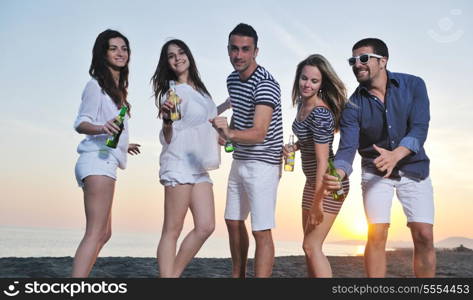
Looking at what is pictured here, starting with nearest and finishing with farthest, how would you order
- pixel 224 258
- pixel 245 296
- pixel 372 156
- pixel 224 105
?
pixel 245 296 < pixel 372 156 < pixel 224 105 < pixel 224 258

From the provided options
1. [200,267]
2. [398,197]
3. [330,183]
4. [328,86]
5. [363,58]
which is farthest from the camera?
[200,267]

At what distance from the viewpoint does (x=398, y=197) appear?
530 centimetres

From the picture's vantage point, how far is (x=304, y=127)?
16.2 feet

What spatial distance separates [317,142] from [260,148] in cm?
44

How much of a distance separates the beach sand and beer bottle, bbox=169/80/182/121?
8.49 ft

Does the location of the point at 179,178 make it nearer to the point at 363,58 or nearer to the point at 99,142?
the point at 99,142

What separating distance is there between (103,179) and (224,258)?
4390mm

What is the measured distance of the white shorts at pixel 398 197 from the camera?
16.8 ft

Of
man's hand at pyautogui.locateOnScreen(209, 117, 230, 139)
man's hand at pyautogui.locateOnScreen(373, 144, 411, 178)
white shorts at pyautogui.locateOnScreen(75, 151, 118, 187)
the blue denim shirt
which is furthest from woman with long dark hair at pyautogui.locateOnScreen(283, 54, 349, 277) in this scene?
white shorts at pyautogui.locateOnScreen(75, 151, 118, 187)

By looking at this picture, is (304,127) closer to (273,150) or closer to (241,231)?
(273,150)

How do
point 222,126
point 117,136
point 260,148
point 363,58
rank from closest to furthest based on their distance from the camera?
point 222,126
point 117,136
point 260,148
point 363,58

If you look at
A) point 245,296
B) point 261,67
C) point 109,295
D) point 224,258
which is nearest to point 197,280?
point 245,296

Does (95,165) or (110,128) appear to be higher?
(110,128)

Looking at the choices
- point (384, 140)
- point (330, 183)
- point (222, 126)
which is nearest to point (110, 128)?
point (222, 126)
